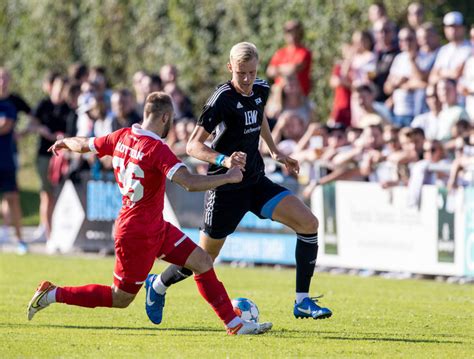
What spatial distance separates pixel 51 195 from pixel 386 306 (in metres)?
9.29

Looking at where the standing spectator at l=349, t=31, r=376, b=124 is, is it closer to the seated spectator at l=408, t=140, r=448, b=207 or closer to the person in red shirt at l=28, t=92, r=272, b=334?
the seated spectator at l=408, t=140, r=448, b=207

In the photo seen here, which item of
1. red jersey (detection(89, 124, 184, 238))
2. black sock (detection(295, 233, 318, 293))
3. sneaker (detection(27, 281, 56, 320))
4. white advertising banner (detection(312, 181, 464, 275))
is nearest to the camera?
red jersey (detection(89, 124, 184, 238))

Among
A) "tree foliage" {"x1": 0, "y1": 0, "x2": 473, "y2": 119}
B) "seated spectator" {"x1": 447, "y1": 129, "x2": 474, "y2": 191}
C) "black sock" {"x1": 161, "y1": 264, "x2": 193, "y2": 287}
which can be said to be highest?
"tree foliage" {"x1": 0, "y1": 0, "x2": 473, "y2": 119}

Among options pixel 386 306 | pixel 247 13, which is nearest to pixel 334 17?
pixel 247 13

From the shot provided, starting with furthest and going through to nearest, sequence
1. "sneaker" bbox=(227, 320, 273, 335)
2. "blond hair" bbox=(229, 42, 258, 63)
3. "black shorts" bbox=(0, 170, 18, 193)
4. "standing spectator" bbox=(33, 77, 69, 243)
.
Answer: "standing spectator" bbox=(33, 77, 69, 243), "black shorts" bbox=(0, 170, 18, 193), "blond hair" bbox=(229, 42, 258, 63), "sneaker" bbox=(227, 320, 273, 335)

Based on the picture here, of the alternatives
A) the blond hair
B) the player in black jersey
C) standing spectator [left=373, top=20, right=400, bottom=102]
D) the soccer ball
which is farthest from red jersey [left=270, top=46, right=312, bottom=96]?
the soccer ball

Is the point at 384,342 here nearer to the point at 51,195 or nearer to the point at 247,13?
the point at 51,195

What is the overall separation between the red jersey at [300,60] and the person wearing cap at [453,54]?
8.38ft

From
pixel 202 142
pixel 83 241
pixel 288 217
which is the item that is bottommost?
pixel 83 241

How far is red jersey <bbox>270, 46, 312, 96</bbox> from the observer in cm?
1809

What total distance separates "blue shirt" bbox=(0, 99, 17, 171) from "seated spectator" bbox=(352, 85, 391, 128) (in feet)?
19.2

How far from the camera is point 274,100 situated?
18.1 metres

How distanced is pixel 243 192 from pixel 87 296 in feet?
5.54

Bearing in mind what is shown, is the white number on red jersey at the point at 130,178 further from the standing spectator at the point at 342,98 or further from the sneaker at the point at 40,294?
the standing spectator at the point at 342,98
